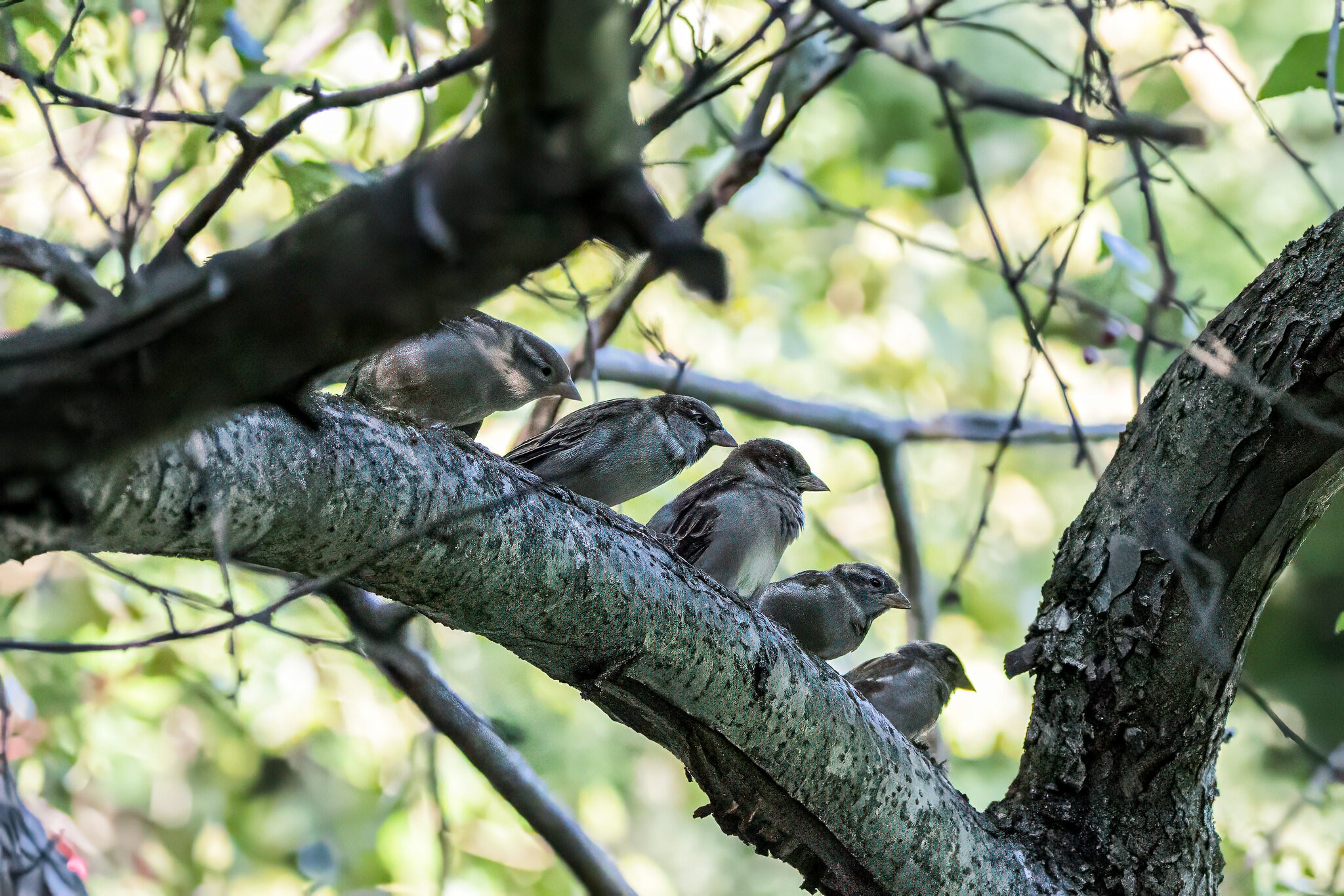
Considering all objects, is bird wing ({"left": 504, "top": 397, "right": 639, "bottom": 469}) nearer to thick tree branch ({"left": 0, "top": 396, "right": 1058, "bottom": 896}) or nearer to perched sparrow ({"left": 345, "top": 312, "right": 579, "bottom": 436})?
perched sparrow ({"left": 345, "top": 312, "right": 579, "bottom": 436})

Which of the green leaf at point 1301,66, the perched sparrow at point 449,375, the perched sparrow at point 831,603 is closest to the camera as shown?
the green leaf at point 1301,66

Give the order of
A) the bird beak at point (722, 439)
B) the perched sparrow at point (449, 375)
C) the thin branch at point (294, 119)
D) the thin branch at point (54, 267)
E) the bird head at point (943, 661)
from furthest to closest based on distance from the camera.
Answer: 1. the bird beak at point (722, 439)
2. the bird head at point (943, 661)
3. the perched sparrow at point (449, 375)
4. the thin branch at point (294, 119)
5. the thin branch at point (54, 267)

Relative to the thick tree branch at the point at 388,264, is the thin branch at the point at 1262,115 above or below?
above

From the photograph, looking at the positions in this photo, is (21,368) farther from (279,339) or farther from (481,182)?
(481,182)

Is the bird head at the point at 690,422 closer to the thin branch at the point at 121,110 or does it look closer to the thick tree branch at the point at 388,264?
the thin branch at the point at 121,110

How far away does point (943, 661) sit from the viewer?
164 inches

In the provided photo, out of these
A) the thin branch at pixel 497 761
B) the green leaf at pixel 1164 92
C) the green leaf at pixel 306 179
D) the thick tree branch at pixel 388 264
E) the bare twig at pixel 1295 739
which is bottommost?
the thick tree branch at pixel 388 264

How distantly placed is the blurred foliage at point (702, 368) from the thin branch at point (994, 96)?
1.44 metres

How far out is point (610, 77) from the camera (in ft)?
3.16

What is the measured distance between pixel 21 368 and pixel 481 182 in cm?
42

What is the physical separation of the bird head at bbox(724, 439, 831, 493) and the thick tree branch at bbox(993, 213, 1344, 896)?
4.18 ft

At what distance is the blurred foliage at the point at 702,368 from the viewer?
4617 mm

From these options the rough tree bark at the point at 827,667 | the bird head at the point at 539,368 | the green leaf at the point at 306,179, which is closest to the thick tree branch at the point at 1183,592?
the rough tree bark at the point at 827,667

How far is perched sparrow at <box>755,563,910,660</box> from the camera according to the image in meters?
4.03
